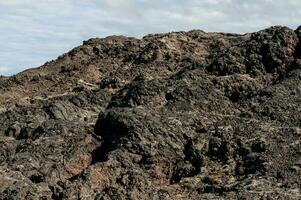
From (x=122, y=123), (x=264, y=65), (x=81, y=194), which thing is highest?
(x=264, y=65)

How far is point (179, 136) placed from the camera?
24297 mm

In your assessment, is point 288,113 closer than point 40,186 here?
No

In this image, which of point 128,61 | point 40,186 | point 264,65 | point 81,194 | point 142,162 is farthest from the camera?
point 128,61

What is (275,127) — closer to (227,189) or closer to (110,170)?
(227,189)

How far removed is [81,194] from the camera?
2022cm

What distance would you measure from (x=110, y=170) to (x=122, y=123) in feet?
10.3

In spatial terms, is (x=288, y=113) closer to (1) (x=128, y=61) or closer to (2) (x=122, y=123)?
(2) (x=122, y=123)

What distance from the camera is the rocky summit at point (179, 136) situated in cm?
2066

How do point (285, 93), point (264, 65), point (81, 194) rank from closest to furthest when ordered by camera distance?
point (81, 194)
point (285, 93)
point (264, 65)

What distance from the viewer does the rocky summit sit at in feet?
67.8

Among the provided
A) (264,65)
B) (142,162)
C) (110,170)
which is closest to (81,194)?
(110,170)

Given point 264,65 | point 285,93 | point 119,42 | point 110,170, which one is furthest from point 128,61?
point 110,170

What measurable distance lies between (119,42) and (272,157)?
30455 mm

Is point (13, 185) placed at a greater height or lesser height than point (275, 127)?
lesser
